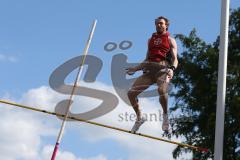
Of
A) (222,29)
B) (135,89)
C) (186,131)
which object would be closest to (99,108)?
(135,89)

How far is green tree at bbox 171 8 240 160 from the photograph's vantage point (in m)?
21.9

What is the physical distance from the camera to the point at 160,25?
8477 mm

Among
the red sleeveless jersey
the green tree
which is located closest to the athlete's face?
the red sleeveless jersey

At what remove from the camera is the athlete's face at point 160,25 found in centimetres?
846

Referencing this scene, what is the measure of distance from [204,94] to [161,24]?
15.1 metres

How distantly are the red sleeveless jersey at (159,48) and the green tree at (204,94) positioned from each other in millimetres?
13066

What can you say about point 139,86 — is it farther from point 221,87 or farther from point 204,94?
point 204,94

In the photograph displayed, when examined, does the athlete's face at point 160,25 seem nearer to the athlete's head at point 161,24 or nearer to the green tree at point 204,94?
the athlete's head at point 161,24

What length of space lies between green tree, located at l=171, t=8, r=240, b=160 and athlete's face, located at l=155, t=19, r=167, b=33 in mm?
13054

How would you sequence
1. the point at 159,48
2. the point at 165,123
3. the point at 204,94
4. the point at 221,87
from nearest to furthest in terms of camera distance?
1. the point at 221,87
2. the point at 159,48
3. the point at 165,123
4. the point at 204,94

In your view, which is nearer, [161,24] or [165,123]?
[161,24]

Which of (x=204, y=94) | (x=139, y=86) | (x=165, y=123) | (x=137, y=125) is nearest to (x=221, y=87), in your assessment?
(x=165, y=123)

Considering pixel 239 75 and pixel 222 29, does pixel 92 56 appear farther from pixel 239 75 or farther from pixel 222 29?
pixel 239 75

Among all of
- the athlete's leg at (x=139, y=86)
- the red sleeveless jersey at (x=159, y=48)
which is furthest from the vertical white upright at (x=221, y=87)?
the athlete's leg at (x=139, y=86)
